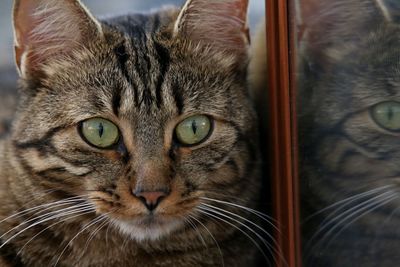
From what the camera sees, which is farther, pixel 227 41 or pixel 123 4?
pixel 123 4

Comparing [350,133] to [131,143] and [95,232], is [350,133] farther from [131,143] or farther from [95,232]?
[95,232]

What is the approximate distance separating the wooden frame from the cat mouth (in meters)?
0.22

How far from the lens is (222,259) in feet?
3.85

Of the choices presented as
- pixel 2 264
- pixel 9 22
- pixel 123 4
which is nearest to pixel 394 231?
pixel 2 264

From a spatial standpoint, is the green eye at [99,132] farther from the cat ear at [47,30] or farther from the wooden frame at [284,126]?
the wooden frame at [284,126]

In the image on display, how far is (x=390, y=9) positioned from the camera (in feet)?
3.20

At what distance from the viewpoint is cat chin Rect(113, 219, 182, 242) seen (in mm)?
1075

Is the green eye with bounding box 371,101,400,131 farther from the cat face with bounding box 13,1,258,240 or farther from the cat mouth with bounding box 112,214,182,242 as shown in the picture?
the cat mouth with bounding box 112,214,182,242

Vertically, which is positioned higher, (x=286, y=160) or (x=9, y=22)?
(x=9, y=22)

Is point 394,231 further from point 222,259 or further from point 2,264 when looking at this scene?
point 2,264

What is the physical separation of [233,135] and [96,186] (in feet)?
0.94

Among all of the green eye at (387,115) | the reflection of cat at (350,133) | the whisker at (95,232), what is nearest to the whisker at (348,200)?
the reflection of cat at (350,133)

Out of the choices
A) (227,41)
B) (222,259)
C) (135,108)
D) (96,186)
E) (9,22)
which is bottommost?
(222,259)

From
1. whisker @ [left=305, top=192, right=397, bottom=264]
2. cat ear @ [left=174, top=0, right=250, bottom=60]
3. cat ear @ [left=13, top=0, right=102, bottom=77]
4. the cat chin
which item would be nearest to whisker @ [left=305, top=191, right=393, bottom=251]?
whisker @ [left=305, top=192, right=397, bottom=264]
